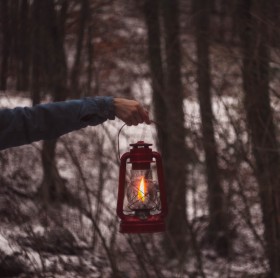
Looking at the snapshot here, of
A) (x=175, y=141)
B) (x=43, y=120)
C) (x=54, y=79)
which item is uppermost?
(x=54, y=79)

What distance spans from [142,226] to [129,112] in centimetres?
→ 61

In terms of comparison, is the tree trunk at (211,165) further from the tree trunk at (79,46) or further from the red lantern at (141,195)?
the red lantern at (141,195)

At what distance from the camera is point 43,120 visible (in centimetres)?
296

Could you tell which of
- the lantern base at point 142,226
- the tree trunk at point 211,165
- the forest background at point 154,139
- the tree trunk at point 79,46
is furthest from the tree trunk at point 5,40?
the lantern base at point 142,226

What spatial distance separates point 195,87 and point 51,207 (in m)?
2.33

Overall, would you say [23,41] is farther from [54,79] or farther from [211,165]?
[211,165]

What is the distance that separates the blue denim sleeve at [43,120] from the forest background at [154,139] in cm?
506

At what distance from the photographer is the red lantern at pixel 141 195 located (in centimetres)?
342

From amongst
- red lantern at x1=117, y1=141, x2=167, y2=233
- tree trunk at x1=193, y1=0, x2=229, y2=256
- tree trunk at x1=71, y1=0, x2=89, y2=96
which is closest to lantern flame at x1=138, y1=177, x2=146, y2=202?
red lantern at x1=117, y1=141, x2=167, y2=233

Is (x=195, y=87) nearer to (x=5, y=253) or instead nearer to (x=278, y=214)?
(x=278, y=214)

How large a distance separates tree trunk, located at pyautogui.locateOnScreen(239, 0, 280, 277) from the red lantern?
4.05 metres

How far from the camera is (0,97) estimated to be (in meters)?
9.94

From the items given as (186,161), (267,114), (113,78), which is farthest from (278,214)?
(113,78)

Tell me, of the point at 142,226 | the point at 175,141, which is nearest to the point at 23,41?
the point at 175,141
